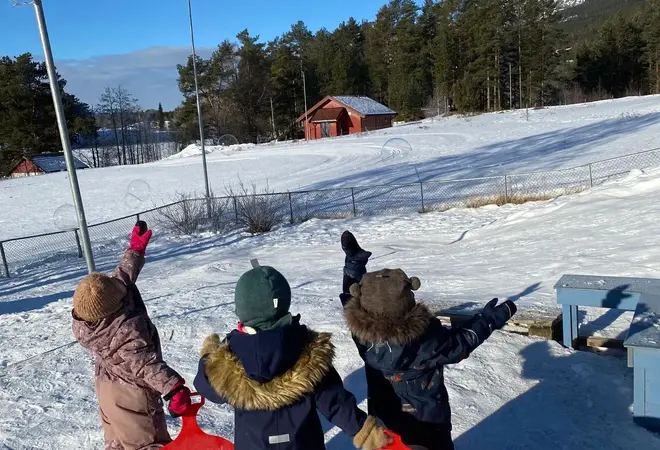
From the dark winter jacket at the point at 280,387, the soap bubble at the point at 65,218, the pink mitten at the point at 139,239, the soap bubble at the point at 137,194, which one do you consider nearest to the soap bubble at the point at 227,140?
the soap bubble at the point at 137,194

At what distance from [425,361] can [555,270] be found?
5880 mm

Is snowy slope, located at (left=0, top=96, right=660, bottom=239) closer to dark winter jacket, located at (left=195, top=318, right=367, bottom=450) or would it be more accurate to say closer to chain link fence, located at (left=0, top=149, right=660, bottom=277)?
chain link fence, located at (left=0, top=149, right=660, bottom=277)

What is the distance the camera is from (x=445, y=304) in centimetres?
652

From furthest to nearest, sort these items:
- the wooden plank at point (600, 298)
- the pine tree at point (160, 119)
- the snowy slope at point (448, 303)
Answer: the pine tree at point (160, 119) → the wooden plank at point (600, 298) → the snowy slope at point (448, 303)

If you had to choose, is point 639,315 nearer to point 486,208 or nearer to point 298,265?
point 298,265

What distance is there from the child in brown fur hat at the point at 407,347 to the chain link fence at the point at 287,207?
40.1 feet

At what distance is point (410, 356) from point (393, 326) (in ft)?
0.66

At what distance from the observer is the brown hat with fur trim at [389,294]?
271cm

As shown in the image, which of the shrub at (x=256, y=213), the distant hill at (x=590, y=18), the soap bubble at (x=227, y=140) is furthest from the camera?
the distant hill at (x=590, y=18)

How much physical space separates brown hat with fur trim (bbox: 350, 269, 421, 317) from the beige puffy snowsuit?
1.18 m

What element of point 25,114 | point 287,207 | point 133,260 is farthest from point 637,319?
point 25,114

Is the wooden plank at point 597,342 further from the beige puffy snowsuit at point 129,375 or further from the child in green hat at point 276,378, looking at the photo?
the beige puffy snowsuit at point 129,375

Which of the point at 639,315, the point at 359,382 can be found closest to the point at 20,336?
the point at 359,382

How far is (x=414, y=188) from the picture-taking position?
21.9 metres
